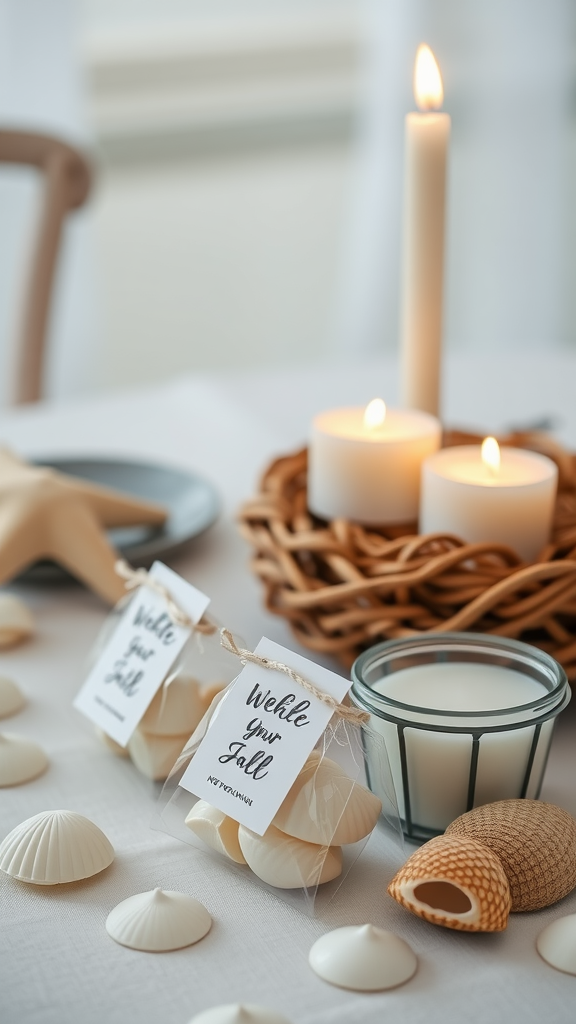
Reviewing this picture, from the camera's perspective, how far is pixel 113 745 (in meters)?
0.66

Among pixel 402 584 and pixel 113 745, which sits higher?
pixel 402 584

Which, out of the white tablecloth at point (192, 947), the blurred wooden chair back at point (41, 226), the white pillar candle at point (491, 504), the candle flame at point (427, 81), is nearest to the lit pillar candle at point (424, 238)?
the candle flame at point (427, 81)

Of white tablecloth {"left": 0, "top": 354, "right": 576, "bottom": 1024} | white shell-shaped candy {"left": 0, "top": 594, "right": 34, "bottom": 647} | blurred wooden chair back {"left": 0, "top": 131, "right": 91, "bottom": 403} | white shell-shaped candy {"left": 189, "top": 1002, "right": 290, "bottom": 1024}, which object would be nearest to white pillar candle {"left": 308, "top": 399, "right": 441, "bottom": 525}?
white tablecloth {"left": 0, "top": 354, "right": 576, "bottom": 1024}

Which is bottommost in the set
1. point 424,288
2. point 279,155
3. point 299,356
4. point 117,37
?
point 299,356

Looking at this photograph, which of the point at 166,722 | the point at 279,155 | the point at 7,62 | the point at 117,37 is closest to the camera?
the point at 166,722

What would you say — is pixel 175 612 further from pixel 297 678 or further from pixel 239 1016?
pixel 239 1016

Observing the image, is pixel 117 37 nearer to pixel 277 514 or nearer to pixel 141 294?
pixel 141 294

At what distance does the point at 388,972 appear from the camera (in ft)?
1.52

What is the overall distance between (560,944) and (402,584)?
0.22 m

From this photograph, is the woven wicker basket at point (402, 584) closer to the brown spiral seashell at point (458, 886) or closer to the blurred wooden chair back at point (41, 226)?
the brown spiral seashell at point (458, 886)

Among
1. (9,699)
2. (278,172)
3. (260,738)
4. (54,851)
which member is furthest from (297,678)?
(278,172)

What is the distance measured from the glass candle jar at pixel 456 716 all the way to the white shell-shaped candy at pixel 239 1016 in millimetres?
138

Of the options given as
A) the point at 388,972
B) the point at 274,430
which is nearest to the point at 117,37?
the point at 274,430

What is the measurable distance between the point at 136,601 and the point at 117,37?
266cm
